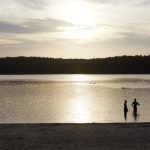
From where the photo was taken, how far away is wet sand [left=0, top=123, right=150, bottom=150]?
56.1 feet

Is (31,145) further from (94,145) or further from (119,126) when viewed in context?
(119,126)

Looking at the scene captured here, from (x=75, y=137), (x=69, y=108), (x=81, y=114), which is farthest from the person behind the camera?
(x=69, y=108)

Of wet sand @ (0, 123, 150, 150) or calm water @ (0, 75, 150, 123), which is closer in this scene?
wet sand @ (0, 123, 150, 150)

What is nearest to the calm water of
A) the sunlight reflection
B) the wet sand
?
the sunlight reflection

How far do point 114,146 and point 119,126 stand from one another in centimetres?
657

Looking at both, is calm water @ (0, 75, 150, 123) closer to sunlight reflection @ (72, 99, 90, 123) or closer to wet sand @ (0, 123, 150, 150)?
sunlight reflection @ (72, 99, 90, 123)

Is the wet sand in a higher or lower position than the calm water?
higher

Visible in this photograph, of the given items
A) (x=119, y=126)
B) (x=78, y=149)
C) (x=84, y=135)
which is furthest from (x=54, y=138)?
(x=119, y=126)

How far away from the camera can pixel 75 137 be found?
19.5 metres

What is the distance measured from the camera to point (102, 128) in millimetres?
22641

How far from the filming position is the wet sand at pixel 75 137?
1711 cm

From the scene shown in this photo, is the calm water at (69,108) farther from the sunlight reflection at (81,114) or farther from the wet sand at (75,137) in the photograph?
the wet sand at (75,137)

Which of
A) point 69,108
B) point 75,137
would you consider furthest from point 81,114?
point 75,137

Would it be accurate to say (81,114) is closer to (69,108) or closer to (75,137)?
(69,108)
